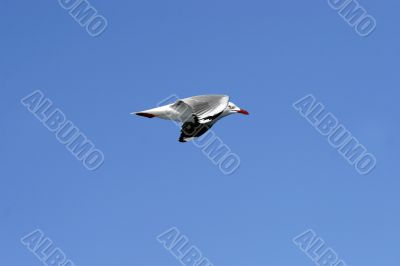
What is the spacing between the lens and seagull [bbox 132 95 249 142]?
6044 cm

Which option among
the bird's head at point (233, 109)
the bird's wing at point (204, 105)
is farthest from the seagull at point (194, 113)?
the bird's head at point (233, 109)

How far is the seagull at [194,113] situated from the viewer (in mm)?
60438

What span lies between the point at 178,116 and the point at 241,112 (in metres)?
8.77

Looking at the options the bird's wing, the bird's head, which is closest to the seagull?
the bird's wing

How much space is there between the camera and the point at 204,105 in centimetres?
6159

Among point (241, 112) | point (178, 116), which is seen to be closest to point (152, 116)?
point (178, 116)

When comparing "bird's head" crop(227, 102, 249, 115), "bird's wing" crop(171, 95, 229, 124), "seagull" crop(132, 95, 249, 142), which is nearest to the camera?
"bird's wing" crop(171, 95, 229, 124)

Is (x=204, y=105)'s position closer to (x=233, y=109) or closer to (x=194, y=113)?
(x=194, y=113)

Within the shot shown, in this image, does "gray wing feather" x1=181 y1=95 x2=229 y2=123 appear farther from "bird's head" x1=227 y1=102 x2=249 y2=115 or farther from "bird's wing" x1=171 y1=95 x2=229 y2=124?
"bird's head" x1=227 y1=102 x2=249 y2=115

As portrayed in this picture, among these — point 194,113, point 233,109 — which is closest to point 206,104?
point 194,113

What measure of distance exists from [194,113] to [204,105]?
128 centimetres

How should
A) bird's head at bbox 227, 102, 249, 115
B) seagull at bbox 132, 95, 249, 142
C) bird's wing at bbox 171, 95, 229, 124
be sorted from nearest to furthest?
bird's wing at bbox 171, 95, 229, 124 → seagull at bbox 132, 95, 249, 142 → bird's head at bbox 227, 102, 249, 115

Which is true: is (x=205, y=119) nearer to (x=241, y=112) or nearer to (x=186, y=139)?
(x=186, y=139)

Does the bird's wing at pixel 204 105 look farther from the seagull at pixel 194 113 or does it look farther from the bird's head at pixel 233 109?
the bird's head at pixel 233 109
